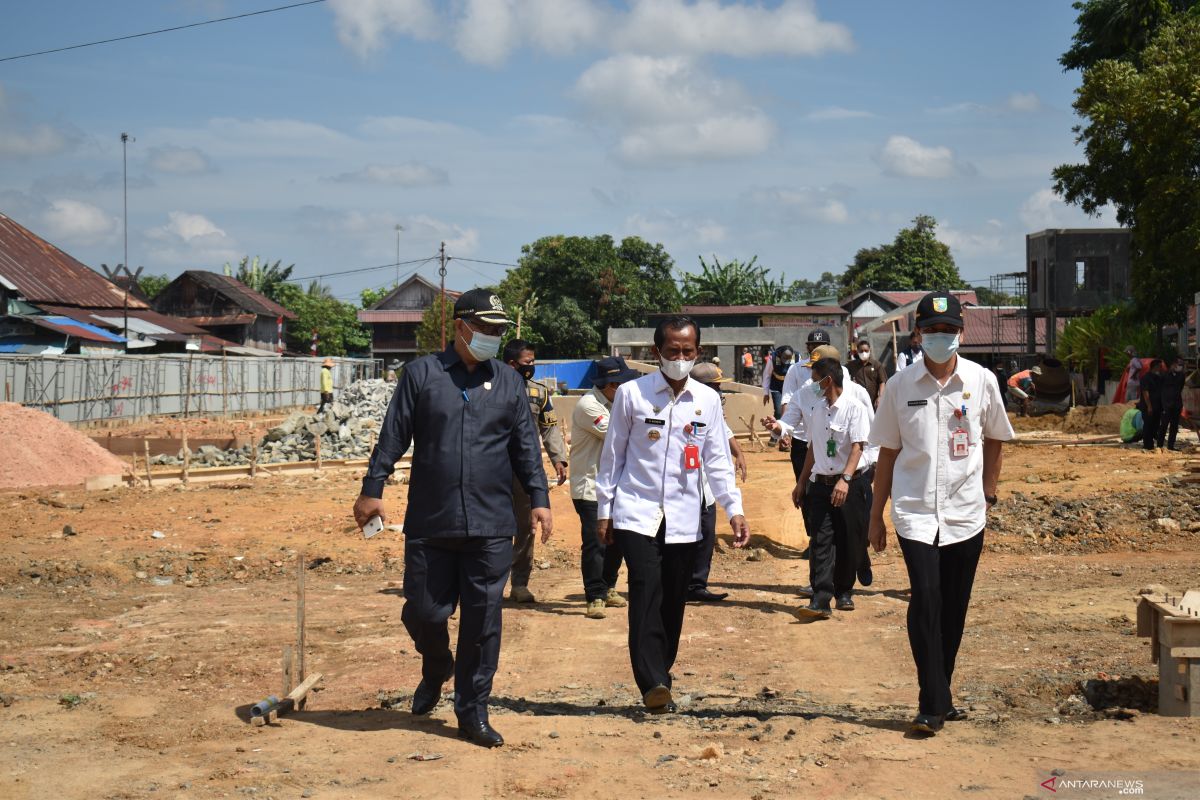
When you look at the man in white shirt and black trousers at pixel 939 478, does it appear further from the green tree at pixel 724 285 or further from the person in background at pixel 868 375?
the green tree at pixel 724 285

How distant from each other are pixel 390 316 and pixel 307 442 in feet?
187

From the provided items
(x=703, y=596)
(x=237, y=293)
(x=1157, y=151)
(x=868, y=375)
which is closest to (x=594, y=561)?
(x=703, y=596)

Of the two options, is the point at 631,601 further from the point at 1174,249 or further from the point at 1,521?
the point at 1174,249

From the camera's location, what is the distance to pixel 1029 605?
937cm

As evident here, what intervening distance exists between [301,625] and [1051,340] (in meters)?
45.6

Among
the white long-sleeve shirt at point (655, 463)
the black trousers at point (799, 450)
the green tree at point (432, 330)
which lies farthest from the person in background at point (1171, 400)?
the green tree at point (432, 330)

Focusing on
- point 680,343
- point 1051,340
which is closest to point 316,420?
point 680,343

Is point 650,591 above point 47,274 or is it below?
below

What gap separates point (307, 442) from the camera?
25.5m

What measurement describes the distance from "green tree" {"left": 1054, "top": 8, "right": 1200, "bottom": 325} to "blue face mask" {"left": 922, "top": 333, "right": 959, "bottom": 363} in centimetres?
2103

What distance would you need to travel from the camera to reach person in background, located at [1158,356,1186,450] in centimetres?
2084

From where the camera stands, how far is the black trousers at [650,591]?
20.6 ft

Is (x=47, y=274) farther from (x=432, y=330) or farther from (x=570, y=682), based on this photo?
(x=570, y=682)

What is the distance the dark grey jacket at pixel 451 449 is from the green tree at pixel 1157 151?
2203cm
